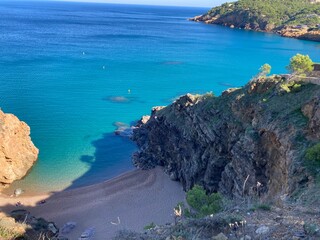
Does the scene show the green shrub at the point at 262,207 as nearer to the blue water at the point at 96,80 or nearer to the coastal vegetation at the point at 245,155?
the coastal vegetation at the point at 245,155

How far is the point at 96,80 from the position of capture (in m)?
74.3

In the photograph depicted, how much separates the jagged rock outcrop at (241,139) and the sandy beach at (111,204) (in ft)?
7.98

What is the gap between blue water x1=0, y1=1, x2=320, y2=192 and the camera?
147 feet

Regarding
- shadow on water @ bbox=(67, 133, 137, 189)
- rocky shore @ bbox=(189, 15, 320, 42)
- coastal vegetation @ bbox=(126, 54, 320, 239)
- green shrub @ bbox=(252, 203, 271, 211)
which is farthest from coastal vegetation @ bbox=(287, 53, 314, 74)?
rocky shore @ bbox=(189, 15, 320, 42)

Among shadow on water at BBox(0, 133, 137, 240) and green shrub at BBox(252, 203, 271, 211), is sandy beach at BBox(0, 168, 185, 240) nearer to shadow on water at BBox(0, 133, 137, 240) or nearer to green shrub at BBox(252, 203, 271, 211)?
shadow on water at BBox(0, 133, 137, 240)

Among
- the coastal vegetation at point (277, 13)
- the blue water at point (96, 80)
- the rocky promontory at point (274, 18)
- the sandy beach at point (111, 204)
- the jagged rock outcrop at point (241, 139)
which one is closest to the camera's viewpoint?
the jagged rock outcrop at point (241, 139)

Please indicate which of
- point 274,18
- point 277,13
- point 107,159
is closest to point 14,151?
point 107,159

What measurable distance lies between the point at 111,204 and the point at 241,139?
602 inches

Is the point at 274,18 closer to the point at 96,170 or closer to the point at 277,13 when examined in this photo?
the point at 277,13

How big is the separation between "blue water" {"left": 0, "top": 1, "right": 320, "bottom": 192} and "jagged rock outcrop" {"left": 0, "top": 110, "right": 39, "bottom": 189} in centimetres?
109

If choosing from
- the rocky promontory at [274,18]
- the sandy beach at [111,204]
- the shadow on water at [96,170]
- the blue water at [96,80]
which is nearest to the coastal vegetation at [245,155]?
the sandy beach at [111,204]

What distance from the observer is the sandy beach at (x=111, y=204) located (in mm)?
31797

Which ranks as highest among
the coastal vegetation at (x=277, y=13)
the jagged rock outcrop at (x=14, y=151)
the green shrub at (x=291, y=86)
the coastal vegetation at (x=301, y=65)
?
the coastal vegetation at (x=277, y=13)

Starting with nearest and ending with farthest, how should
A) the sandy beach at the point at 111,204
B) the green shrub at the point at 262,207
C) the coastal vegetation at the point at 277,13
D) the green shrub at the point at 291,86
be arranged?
the green shrub at the point at 262,207
the green shrub at the point at 291,86
the sandy beach at the point at 111,204
the coastal vegetation at the point at 277,13
